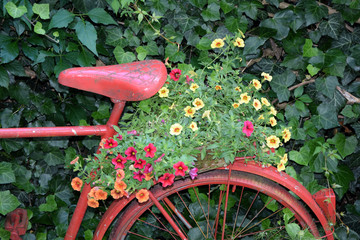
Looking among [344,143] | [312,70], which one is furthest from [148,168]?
[344,143]

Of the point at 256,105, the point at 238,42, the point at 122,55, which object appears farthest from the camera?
the point at 122,55

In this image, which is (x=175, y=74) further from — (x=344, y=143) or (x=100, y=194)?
(x=344, y=143)

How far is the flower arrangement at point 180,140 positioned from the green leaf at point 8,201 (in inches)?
23.9

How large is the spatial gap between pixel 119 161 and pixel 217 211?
0.85m

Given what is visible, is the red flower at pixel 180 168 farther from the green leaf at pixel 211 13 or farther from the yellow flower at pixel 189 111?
the green leaf at pixel 211 13

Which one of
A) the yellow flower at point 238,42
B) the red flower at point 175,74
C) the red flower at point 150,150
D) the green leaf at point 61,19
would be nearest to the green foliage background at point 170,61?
the green leaf at point 61,19

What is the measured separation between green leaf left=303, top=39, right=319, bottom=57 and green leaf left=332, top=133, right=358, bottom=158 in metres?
0.49

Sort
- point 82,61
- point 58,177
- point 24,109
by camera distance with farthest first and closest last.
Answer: point 58,177
point 24,109
point 82,61

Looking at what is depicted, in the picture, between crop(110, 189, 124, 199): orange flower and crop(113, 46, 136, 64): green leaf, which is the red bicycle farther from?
crop(113, 46, 136, 64): green leaf

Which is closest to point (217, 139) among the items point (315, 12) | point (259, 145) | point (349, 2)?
point (259, 145)

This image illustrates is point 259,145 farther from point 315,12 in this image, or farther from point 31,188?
point 31,188

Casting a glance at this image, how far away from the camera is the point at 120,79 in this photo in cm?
164

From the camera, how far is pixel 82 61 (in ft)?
7.02

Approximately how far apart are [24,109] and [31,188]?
1.53 ft
